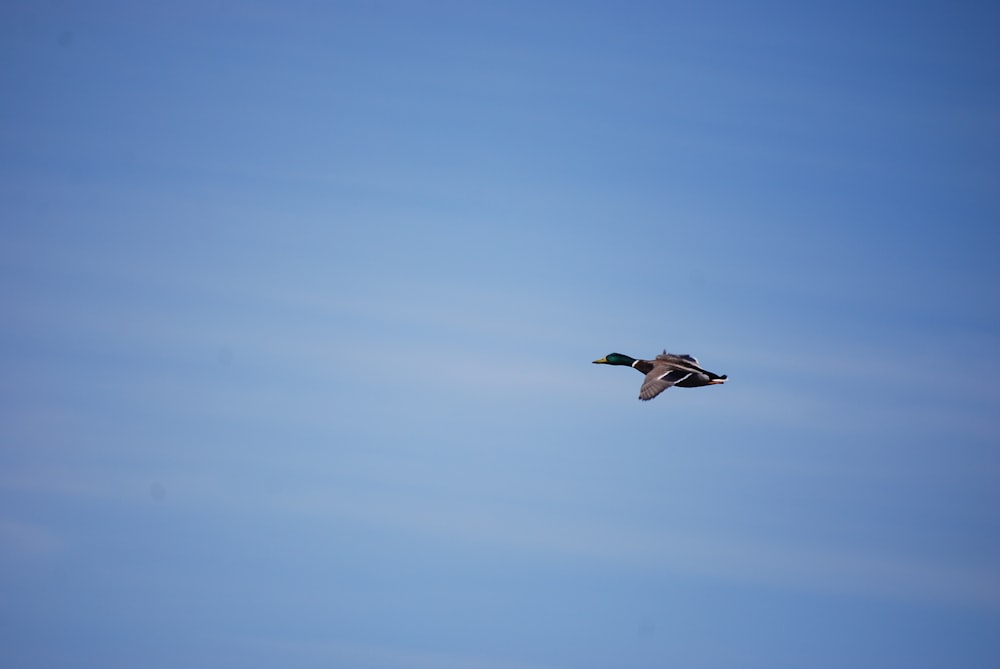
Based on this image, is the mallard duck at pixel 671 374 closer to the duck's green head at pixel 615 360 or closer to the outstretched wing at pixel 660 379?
the outstretched wing at pixel 660 379

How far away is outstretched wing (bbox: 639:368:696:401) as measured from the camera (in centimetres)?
8588

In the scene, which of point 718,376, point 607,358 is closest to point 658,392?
point 718,376

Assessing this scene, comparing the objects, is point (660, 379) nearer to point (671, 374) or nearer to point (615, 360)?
point (671, 374)

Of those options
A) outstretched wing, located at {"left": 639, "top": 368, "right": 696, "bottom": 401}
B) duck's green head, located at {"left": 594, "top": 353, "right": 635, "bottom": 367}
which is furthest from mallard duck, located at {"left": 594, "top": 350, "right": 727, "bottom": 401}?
duck's green head, located at {"left": 594, "top": 353, "right": 635, "bottom": 367}

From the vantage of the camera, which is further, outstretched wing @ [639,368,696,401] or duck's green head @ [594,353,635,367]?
duck's green head @ [594,353,635,367]

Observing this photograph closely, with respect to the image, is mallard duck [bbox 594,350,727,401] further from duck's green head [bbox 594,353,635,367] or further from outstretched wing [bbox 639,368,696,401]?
duck's green head [bbox 594,353,635,367]

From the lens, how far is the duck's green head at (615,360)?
106 meters

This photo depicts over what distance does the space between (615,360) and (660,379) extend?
59.4 ft

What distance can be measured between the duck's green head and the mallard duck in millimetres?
4813

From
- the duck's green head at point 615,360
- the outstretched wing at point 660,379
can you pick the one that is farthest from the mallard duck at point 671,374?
the duck's green head at point 615,360

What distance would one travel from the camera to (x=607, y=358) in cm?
10838

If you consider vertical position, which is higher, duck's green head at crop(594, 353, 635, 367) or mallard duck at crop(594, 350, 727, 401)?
duck's green head at crop(594, 353, 635, 367)

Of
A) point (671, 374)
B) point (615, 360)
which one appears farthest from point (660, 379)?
point (615, 360)

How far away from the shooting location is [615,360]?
10769cm
